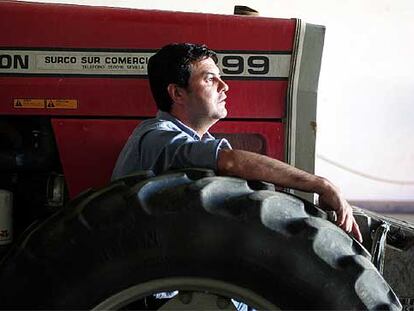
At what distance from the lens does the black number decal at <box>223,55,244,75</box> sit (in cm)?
196

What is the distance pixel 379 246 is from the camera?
1818 mm

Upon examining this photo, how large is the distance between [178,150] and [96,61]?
45 cm

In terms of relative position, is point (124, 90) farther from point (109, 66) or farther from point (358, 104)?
point (358, 104)

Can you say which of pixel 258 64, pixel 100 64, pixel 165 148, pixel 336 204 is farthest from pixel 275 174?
pixel 100 64

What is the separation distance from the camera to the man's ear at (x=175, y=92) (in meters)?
1.84

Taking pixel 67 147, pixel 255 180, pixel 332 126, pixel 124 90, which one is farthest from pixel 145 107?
pixel 332 126

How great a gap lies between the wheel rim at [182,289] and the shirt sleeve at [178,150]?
30cm

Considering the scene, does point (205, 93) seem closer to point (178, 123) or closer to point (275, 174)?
point (178, 123)

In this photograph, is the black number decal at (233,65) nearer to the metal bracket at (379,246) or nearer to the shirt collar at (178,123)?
the shirt collar at (178,123)

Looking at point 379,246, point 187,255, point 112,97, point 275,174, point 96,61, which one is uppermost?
point 96,61

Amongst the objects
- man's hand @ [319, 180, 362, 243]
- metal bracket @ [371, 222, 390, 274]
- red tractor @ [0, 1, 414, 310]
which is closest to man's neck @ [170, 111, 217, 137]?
red tractor @ [0, 1, 414, 310]

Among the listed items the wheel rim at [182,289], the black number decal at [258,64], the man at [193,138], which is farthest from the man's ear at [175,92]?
the wheel rim at [182,289]

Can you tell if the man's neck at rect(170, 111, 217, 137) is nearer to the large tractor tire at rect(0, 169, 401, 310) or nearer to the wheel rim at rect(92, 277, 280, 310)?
the large tractor tire at rect(0, 169, 401, 310)

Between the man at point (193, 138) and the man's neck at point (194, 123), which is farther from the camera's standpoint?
the man's neck at point (194, 123)
